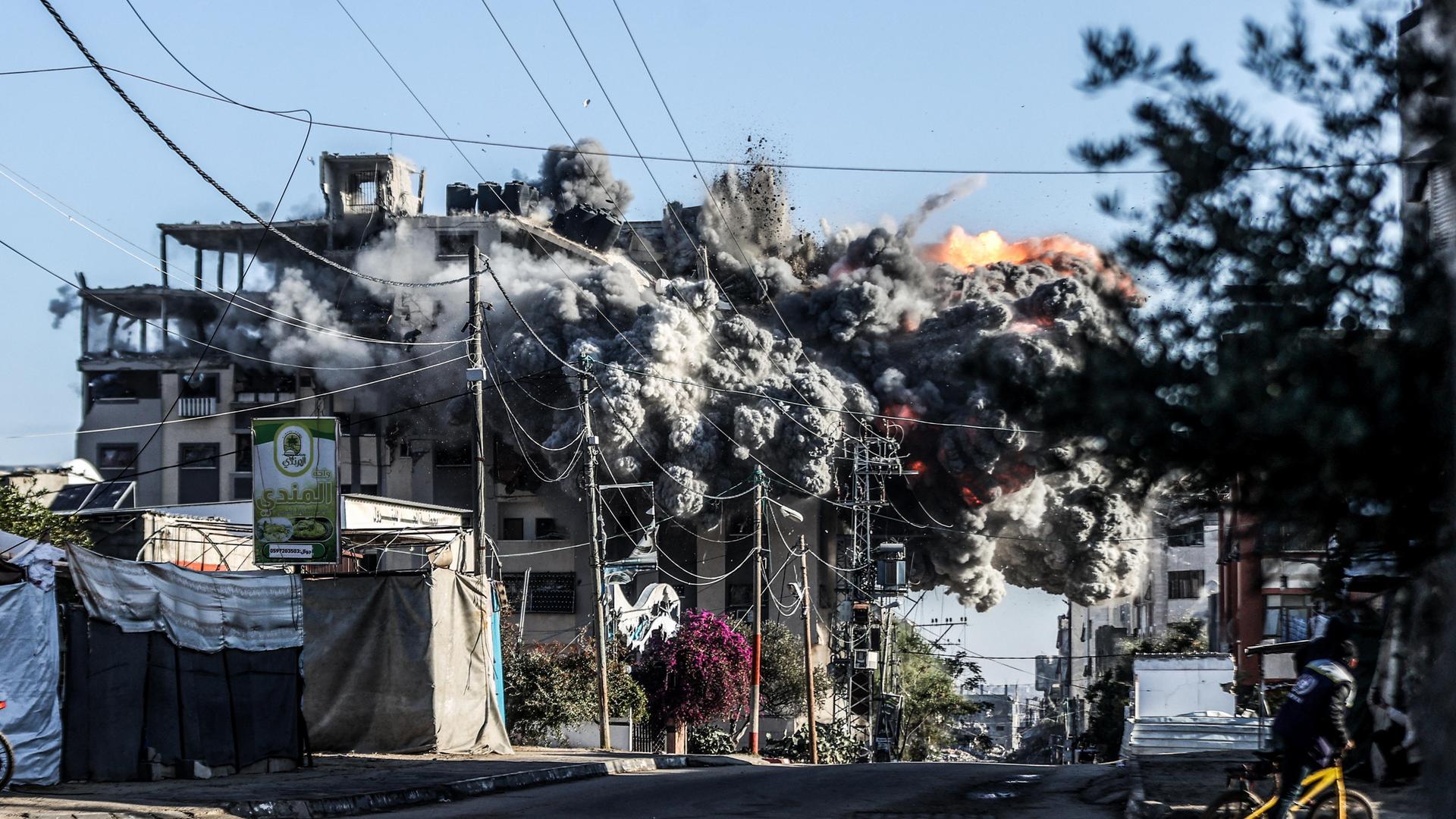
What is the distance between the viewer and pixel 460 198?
254 feet

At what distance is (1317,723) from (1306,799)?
21.1 inches

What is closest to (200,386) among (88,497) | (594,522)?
(88,497)

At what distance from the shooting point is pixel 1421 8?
5.12 m

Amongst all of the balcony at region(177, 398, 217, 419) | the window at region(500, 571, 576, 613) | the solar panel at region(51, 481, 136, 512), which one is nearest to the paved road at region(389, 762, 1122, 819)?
the solar panel at region(51, 481, 136, 512)

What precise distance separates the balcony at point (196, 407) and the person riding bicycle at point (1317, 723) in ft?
212

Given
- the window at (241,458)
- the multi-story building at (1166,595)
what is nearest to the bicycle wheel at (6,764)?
the multi-story building at (1166,595)

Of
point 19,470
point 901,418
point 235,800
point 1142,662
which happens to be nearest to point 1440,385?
point 235,800

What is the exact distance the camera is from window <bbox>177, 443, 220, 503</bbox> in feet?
227

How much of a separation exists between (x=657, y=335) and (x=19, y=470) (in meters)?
36.4

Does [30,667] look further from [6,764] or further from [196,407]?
[196,407]

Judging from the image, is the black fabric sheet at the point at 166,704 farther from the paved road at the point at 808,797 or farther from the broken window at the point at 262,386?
the broken window at the point at 262,386

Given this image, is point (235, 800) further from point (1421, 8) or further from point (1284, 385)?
point (1421, 8)

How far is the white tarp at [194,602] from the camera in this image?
663 inches

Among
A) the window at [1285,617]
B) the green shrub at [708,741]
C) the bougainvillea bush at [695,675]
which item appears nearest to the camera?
the window at [1285,617]
